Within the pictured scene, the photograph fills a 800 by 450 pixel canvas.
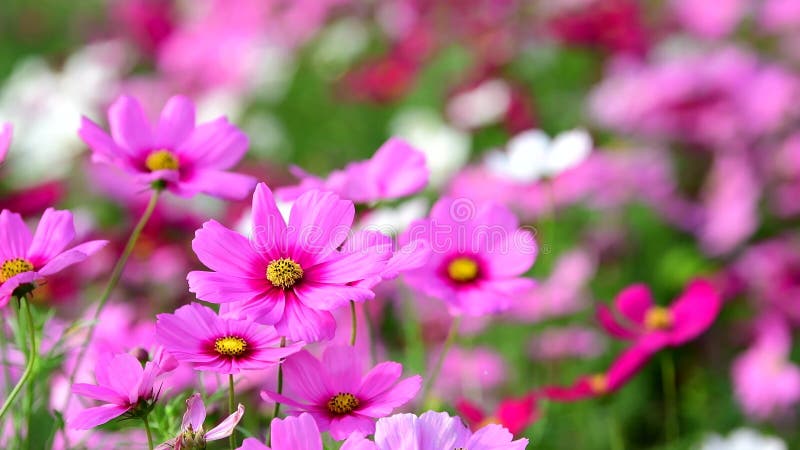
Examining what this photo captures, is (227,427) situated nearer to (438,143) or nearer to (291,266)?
(291,266)

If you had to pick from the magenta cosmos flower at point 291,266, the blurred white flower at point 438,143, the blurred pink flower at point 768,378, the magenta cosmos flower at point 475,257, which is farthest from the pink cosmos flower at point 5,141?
the blurred white flower at point 438,143

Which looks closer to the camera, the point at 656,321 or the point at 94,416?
the point at 94,416

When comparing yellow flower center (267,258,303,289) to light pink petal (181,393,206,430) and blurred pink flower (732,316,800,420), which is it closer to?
light pink petal (181,393,206,430)

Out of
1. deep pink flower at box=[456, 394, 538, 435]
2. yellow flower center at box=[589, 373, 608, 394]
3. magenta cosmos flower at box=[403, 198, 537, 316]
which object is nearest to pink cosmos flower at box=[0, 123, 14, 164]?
magenta cosmos flower at box=[403, 198, 537, 316]

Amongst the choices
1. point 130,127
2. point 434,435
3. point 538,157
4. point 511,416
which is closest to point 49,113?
point 538,157

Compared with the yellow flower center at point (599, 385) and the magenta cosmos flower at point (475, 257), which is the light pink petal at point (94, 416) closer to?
the magenta cosmos flower at point (475, 257)

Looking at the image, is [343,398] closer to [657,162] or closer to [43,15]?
[657,162]
